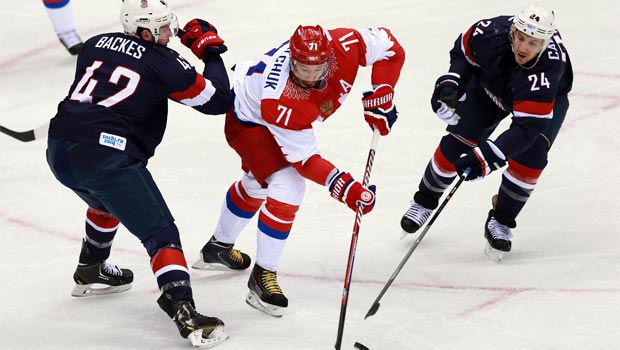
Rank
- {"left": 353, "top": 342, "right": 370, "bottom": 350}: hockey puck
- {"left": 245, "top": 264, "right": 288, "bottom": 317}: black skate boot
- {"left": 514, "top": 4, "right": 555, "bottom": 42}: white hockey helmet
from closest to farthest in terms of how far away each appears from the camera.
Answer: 1. {"left": 353, "top": 342, "right": 370, "bottom": 350}: hockey puck
2. {"left": 245, "top": 264, "right": 288, "bottom": 317}: black skate boot
3. {"left": 514, "top": 4, "right": 555, "bottom": 42}: white hockey helmet

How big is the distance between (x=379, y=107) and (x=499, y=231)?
34.2 inches

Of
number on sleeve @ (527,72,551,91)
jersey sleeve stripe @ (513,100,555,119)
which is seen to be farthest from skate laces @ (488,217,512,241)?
number on sleeve @ (527,72,551,91)

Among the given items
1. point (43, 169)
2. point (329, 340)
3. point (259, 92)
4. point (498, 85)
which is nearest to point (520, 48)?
point (498, 85)

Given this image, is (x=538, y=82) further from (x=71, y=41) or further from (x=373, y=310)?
(x=71, y=41)

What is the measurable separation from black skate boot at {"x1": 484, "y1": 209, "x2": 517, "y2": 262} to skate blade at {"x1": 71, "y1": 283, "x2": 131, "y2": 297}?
1559 mm

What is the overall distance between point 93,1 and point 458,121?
4.61 meters

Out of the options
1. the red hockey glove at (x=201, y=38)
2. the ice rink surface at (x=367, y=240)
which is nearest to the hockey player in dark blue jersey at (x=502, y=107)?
the ice rink surface at (x=367, y=240)

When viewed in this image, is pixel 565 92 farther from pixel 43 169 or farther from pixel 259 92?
pixel 43 169

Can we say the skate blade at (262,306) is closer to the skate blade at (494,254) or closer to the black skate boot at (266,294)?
the black skate boot at (266,294)

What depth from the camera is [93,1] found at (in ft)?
27.0

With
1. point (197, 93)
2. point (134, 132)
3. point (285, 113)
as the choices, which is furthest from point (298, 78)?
point (134, 132)

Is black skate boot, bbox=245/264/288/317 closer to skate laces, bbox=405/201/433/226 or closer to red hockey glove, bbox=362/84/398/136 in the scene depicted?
red hockey glove, bbox=362/84/398/136

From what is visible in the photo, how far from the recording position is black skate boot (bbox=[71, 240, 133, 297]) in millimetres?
4004

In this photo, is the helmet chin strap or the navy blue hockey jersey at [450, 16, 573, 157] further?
the navy blue hockey jersey at [450, 16, 573, 157]
